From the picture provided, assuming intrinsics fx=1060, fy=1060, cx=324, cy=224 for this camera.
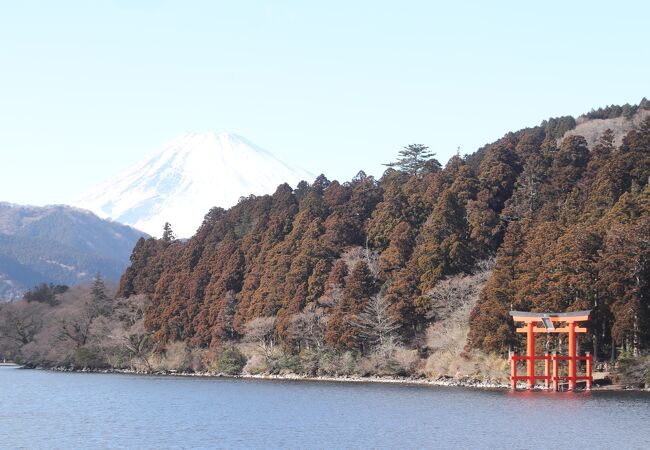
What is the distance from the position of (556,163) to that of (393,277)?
13.4 meters

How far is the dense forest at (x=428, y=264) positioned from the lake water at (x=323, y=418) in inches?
205

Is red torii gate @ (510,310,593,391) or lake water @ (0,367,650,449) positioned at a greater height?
red torii gate @ (510,310,593,391)

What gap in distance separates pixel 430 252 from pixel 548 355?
1138 cm

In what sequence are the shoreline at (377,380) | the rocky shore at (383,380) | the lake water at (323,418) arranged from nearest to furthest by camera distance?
1. the lake water at (323,418)
2. the shoreline at (377,380)
3. the rocky shore at (383,380)

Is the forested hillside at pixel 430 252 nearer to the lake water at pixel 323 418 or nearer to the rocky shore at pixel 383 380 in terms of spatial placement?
the rocky shore at pixel 383 380

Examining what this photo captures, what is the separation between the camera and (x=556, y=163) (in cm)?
6506

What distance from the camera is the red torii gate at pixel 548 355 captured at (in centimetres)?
4631

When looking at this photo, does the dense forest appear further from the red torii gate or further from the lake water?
the lake water

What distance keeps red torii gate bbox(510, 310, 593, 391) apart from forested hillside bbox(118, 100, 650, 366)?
5.86ft

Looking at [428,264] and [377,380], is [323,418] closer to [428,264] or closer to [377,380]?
[377,380]

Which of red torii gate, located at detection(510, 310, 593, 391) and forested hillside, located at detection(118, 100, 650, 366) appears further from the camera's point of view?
forested hillside, located at detection(118, 100, 650, 366)

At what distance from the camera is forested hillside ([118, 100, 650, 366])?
1938 inches

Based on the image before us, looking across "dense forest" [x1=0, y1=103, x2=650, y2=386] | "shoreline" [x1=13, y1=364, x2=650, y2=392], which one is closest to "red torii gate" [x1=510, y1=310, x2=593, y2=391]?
"shoreline" [x1=13, y1=364, x2=650, y2=392]

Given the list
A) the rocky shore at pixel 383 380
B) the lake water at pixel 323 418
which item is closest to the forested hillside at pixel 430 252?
the rocky shore at pixel 383 380
